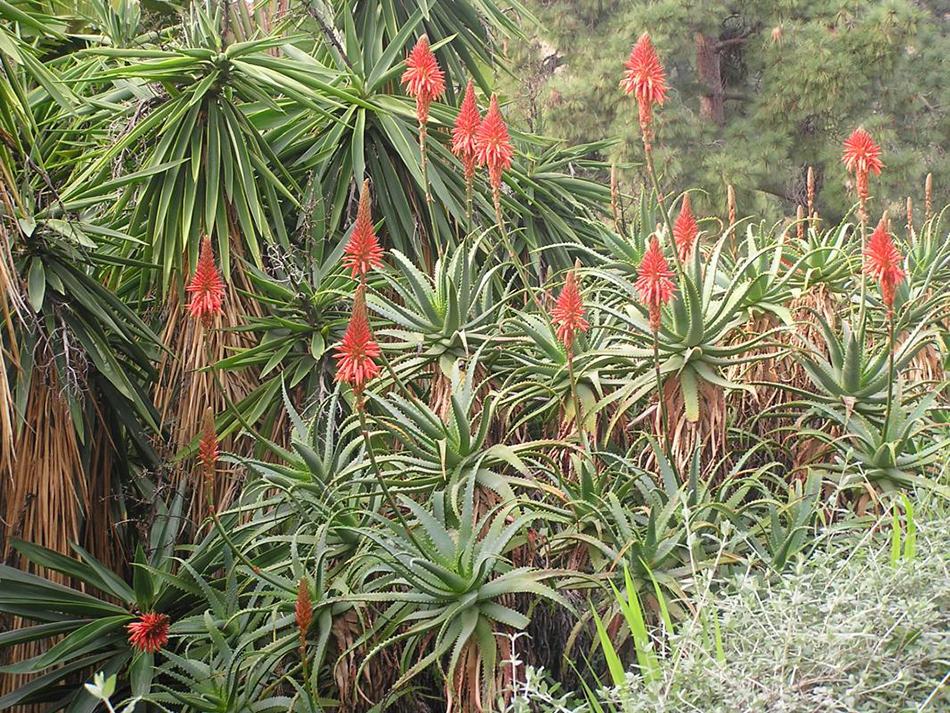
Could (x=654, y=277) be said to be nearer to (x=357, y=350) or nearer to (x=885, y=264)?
(x=885, y=264)

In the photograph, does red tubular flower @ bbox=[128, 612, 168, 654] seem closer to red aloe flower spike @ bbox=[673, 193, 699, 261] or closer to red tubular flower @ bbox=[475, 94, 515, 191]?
red tubular flower @ bbox=[475, 94, 515, 191]

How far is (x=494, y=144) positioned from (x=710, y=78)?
8512 mm

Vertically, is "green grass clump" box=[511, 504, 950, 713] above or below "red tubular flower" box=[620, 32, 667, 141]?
below

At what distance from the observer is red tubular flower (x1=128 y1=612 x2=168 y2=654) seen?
274 centimetres

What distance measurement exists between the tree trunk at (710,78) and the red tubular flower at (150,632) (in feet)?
28.6

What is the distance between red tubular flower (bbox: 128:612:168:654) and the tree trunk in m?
8.71

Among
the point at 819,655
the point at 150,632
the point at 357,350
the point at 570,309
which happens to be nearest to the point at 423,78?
the point at 570,309

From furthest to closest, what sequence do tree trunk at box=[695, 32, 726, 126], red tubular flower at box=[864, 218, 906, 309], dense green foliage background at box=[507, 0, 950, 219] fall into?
tree trunk at box=[695, 32, 726, 126]
dense green foliage background at box=[507, 0, 950, 219]
red tubular flower at box=[864, 218, 906, 309]

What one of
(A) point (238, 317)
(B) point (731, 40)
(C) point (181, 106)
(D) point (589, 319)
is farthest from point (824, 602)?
(B) point (731, 40)

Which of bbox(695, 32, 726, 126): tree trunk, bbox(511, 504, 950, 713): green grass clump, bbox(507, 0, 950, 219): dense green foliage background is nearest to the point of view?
bbox(511, 504, 950, 713): green grass clump

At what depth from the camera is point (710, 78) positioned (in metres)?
10.6

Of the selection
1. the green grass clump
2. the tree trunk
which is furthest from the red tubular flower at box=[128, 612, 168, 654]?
the tree trunk

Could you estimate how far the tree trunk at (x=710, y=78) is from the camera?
34.3 ft

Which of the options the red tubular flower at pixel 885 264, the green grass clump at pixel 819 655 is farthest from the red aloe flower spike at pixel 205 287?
the red tubular flower at pixel 885 264
